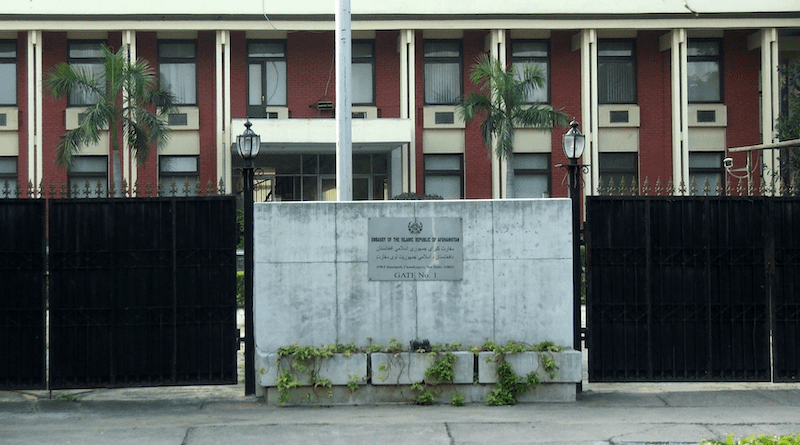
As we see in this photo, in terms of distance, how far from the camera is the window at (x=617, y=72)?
95.5ft

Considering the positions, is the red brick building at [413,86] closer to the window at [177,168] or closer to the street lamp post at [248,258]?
the window at [177,168]

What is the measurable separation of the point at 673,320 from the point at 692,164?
20.5 m

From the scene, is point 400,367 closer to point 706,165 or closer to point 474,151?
point 474,151

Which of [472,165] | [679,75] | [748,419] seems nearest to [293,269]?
[748,419]

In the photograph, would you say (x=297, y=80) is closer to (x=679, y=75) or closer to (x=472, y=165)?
(x=472, y=165)

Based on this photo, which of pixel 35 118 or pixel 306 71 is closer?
pixel 35 118

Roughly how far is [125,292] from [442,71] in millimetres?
20479

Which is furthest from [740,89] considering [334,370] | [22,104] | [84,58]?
[334,370]

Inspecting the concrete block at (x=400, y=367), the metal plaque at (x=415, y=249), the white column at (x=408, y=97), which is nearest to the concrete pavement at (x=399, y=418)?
the concrete block at (x=400, y=367)

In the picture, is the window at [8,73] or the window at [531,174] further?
the window at [531,174]

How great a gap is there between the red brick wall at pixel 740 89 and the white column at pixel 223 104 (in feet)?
51.8

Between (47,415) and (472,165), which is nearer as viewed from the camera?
(47,415)

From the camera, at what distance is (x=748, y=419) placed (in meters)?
8.60

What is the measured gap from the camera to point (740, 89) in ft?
95.8
